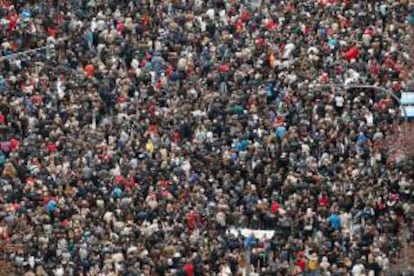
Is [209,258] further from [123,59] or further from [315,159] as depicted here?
[123,59]

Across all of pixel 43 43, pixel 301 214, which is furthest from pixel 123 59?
pixel 301 214

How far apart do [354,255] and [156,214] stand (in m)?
7.07

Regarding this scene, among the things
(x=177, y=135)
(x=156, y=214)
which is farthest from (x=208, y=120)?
(x=156, y=214)

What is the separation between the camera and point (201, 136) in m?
78.5

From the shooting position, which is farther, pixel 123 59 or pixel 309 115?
pixel 123 59

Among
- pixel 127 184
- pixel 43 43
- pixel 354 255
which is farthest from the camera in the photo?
pixel 43 43

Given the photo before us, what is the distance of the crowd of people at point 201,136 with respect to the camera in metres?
71.8

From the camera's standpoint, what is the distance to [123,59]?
8506cm

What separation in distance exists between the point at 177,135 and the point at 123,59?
701 cm

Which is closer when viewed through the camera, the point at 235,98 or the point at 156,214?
the point at 156,214

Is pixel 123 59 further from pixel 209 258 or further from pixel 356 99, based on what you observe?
pixel 209 258

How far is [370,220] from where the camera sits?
72750 millimetres

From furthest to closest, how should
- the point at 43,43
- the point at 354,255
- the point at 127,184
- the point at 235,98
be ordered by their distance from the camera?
1. the point at 43,43
2. the point at 235,98
3. the point at 127,184
4. the point at 354,255

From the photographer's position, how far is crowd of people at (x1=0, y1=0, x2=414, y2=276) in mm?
71750
